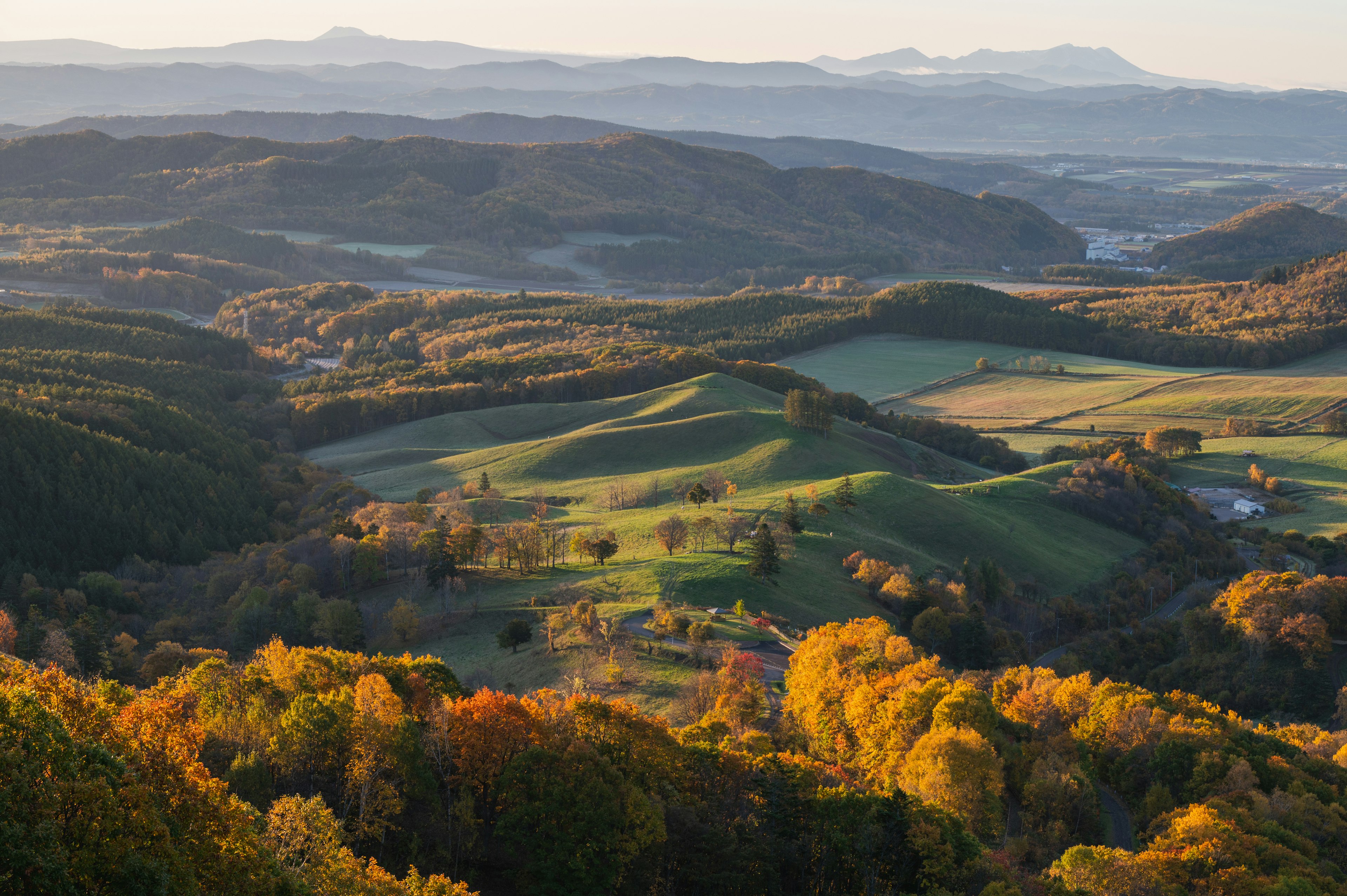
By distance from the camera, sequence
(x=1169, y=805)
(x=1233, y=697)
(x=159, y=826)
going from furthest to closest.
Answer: (x=1233, y=697) → (x=1169, y=805) → (x=159, y=826)

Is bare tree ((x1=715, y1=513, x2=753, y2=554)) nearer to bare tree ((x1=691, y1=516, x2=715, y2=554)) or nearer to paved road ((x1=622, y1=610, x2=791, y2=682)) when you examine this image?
bare tree ((x1=691, y1=516, x2=715, y2=554))

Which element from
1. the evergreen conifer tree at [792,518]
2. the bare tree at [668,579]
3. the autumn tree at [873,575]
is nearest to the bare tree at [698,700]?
the bare tree at [668,579]

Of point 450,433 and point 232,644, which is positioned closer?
point 232,644

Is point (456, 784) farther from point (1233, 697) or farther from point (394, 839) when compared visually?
point (1233, 697)

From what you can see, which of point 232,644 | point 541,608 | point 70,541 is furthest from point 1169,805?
point 70,541

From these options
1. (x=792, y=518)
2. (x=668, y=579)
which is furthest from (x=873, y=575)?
(x=668, y=579)

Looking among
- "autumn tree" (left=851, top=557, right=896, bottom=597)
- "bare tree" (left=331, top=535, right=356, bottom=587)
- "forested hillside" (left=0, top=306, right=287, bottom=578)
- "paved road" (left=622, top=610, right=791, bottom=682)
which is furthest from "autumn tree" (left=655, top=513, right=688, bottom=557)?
"forested hillside" (left=0, top=306, right=287, bottom=578)
